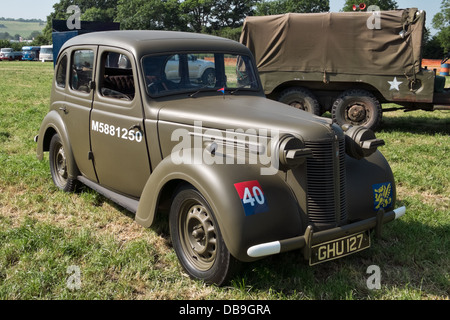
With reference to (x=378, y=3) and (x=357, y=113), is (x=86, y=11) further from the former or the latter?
(x=357, y=113)

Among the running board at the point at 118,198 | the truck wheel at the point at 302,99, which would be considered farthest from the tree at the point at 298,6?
the running board at the point at 118,198

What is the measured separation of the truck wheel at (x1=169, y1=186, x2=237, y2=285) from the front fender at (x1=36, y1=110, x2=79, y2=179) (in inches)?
72.8

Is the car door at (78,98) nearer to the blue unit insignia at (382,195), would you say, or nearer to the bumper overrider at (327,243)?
the bumper overrider at (327,243)

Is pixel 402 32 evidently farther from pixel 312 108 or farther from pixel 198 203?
pixel 198 203

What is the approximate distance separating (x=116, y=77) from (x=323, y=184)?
221 centimetres

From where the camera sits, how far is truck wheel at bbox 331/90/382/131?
8.56 metres

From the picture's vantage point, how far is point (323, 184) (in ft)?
9.91

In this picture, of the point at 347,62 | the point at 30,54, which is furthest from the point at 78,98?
the point at 30,54

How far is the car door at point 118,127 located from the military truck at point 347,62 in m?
5.21

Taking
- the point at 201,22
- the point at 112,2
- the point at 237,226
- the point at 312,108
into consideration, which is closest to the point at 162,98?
the point at 237,226

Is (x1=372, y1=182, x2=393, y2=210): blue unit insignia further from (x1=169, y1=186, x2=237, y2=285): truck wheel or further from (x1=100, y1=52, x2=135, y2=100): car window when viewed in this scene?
(x1=100, y1=52, x2=135, y2=100): car window

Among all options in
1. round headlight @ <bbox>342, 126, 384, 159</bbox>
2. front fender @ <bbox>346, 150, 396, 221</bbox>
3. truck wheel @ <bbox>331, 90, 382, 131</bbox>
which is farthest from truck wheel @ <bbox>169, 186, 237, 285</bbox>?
truck wheel @ <bbox>331, 90, 382, 131</bbox>

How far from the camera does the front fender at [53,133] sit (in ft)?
15.3

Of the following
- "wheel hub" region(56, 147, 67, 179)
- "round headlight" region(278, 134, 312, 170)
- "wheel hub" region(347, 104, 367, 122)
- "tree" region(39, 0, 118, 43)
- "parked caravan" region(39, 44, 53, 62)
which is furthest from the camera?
"tree" region(39, 0, 118, 43)
